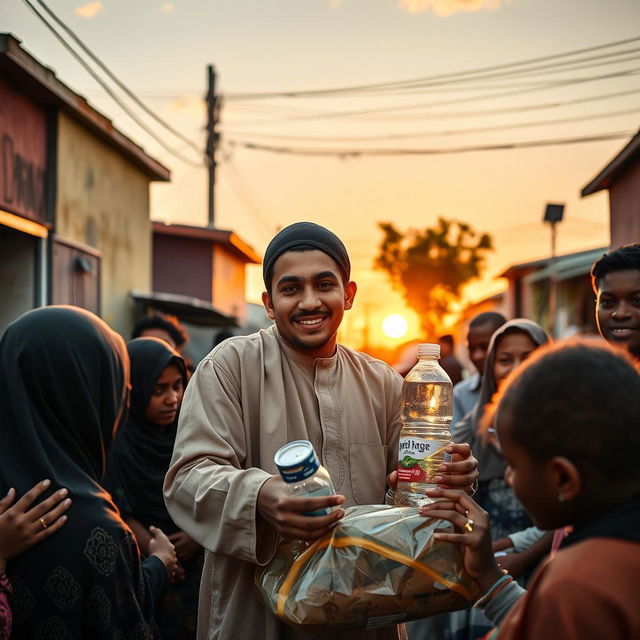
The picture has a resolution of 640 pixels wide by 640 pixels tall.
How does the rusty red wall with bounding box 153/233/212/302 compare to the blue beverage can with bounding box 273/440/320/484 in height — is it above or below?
above

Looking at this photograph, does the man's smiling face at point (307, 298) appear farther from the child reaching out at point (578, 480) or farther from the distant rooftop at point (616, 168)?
the distant rooftop at point (616, 168)

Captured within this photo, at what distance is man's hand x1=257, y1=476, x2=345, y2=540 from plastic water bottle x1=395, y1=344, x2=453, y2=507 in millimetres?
374

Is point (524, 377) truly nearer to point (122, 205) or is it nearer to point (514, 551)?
point (514, 551)

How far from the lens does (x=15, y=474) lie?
8.39 ft

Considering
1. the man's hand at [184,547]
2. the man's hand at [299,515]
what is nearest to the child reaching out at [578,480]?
the man's hand at [299,515]

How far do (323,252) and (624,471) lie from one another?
1510 millimetres

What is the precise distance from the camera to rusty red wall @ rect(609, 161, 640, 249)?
13312 mm

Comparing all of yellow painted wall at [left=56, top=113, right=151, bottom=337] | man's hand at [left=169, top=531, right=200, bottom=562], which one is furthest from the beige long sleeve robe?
yellow painted wall at [left=56, top=113, right=151, bottom=337]

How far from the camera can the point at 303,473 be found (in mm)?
2127

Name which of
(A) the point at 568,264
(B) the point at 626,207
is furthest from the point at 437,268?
(B) the point at 626,207

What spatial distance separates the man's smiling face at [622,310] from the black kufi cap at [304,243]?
4.18ft

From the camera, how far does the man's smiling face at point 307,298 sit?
108 inches

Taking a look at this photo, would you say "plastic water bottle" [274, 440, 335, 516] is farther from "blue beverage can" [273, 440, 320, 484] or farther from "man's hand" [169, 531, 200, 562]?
"man's hand" [169, 531, 200, 562]

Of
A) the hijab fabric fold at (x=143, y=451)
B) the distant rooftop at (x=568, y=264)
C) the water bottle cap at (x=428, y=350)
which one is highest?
the distant rooftop at (x=568, y=264)
